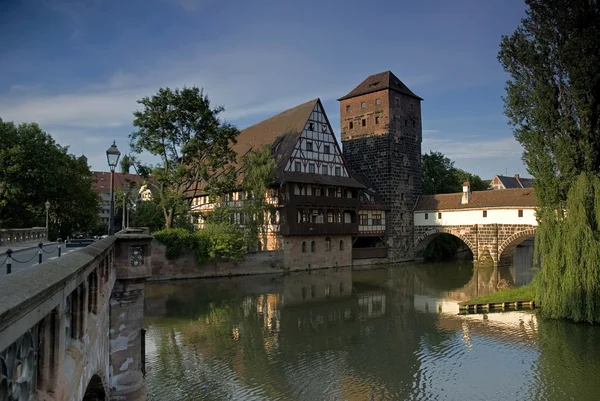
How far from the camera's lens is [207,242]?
32.6 metres

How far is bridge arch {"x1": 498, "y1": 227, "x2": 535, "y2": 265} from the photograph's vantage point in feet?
128

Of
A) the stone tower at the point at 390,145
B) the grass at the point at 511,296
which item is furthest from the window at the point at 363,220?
the grass at the point at 511,296

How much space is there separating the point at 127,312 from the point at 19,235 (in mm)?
15681

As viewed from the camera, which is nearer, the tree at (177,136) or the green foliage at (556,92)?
the green foliage at (556,92)

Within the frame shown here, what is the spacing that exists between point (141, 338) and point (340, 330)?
10.0 meters

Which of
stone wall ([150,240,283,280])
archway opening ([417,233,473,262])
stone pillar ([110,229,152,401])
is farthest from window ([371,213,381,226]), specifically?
stone pillar ([110,229,152,401])

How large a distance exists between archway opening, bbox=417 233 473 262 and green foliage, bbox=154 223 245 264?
2157 cm

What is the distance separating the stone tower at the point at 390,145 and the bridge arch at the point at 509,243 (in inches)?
342

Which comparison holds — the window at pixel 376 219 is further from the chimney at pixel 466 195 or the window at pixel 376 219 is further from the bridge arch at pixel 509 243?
the bridge arch at pixel 509 243

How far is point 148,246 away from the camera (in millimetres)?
10688

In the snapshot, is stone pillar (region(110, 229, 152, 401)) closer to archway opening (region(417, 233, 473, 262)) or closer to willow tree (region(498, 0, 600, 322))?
willow tree (region(498, 0, 600, 322))

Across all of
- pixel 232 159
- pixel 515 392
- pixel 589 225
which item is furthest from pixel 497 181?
pixel 515 392

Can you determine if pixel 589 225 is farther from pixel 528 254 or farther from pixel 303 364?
pixel 528 254

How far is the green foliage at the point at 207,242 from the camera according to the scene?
1249 inches
